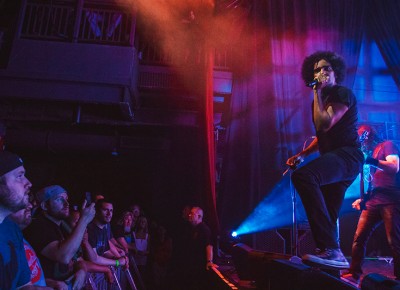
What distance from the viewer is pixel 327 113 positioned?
197 cm

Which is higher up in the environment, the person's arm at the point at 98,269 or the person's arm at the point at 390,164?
the person's arm at the point at 390,164

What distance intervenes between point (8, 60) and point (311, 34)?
551cm

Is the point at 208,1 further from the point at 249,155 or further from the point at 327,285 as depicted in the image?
the point at 327,285

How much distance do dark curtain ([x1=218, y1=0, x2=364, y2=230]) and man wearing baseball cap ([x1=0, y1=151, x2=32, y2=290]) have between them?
3.15 metres

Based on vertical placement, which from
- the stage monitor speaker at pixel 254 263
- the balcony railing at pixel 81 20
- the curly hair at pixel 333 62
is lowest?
the stage monitor speaker at pixel 254 263

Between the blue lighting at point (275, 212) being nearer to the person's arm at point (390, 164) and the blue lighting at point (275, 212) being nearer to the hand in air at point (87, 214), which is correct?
the person's arm at point (390, 164)

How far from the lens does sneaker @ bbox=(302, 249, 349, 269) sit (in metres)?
1.70

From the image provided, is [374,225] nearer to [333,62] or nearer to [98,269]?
[333,62]

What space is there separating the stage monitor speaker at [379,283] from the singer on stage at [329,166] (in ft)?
1.55

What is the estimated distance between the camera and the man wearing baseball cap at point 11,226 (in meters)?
1.53

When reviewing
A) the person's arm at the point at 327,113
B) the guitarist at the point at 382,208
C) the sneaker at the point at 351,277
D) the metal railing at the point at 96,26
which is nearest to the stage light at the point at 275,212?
the guitarist at the point at 382,208

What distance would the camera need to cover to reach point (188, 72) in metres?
6.55

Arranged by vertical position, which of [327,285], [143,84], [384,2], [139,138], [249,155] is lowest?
[327,285]

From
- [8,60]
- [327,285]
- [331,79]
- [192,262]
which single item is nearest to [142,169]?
[8,60]
